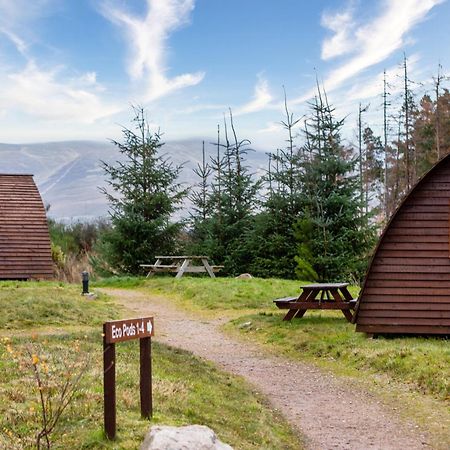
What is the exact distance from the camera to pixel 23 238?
25.0 m

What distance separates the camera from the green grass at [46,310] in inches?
592

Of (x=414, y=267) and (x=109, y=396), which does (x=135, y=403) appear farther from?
(x=414, y=267)

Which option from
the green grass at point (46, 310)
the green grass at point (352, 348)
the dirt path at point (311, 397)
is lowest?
the dirt path at point (311, 397)

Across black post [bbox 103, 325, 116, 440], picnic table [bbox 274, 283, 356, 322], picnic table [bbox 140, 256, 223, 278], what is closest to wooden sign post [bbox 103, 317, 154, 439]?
black post [bbox 103, 325, 116, 440]

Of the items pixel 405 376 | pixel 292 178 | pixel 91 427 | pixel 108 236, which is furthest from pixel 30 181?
pixel 91 427

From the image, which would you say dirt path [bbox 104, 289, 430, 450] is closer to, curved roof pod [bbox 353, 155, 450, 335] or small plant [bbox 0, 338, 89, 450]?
curved roof pod [bbox 353, 155, 450, 335]

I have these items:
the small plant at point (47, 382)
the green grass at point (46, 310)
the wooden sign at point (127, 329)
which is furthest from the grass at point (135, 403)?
the green grass at point (46, 310)

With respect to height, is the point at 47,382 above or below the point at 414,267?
below

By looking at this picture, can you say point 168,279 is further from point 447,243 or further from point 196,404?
point 196,404

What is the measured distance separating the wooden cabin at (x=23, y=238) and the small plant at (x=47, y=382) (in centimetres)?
1419

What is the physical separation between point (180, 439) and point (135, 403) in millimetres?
1992

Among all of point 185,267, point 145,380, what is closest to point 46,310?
point 185,267

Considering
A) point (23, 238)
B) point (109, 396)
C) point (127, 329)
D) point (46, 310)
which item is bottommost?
point (109, 396)

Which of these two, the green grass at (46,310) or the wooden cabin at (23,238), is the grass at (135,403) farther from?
the wooden cabin at (23,238)
